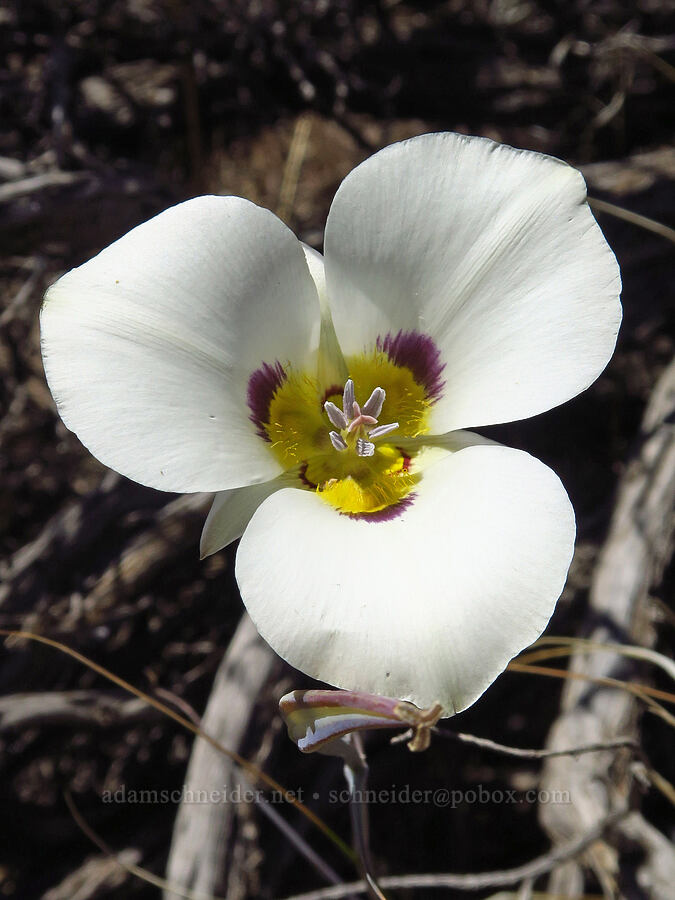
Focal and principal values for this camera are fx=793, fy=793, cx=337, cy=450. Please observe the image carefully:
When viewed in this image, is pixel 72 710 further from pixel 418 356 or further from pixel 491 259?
pixel 491 259

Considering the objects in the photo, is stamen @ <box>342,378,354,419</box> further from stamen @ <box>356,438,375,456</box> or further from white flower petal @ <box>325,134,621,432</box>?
white flower petal @ <box>325,134,621,432</box>

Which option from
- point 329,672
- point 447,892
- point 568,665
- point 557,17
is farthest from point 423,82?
point 447,892

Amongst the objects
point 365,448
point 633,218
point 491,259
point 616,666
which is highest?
point 491,259

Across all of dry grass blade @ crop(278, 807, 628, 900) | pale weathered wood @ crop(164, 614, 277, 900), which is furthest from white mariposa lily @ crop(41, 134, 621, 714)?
dry grass blade @ crop(278, 807, 628, 900)

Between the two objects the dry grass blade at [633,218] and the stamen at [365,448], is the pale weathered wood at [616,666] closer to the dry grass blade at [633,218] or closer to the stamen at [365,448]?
the dry grass blade at [633,218]

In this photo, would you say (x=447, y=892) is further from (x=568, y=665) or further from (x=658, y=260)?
(x=658, y=260)

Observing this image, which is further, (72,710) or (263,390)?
(72,710)

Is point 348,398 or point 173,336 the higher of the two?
point 173,336

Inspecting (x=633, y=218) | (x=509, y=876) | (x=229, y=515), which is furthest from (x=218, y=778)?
(x=633, y=218)
